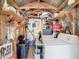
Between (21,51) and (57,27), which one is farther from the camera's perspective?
(21,51)

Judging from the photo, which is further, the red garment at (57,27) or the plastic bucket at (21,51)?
the plastic bucket at (21,51)

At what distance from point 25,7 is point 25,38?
1257 millimetres

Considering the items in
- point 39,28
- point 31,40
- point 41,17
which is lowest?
point 31,40

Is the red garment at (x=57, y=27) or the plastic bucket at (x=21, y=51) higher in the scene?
the red garment at (x=57, y=27)

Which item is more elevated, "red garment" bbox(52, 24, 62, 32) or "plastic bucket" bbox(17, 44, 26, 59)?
"red garment" bbox(52, 24, 62, 32)

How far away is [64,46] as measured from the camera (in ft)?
8.17

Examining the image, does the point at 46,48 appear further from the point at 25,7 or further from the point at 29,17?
the point at 29,17

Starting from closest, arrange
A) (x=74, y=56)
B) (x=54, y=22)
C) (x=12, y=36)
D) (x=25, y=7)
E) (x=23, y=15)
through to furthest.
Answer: (x=74, y=56) → (x=12, y=36) → (x=54, y=22) → (x=25, y=7) → (x=23, y=15)

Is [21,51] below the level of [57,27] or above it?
below

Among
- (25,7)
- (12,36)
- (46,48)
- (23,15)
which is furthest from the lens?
(23,15)

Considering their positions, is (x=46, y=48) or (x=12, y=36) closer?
(x=46, y=48)

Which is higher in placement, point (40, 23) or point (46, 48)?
point (40, 23)

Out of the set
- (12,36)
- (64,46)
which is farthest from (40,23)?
(64,46)

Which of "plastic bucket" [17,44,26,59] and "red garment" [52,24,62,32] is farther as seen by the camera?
"plastic bucket" [17,44,26,59]
